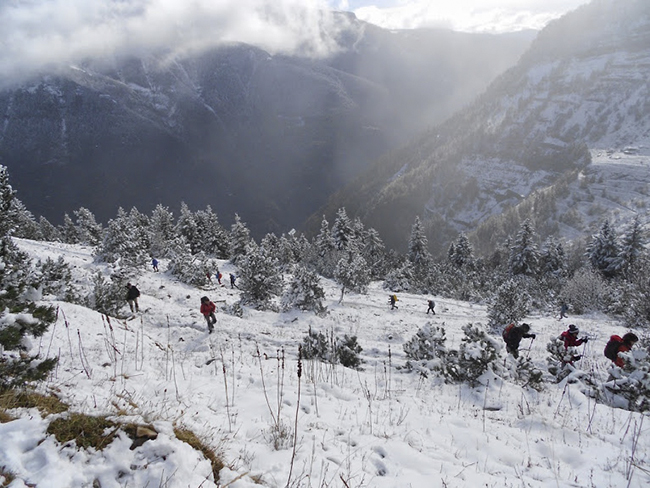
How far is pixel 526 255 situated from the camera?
52.6 metres

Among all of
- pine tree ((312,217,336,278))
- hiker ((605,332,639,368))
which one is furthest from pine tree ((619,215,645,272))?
hiker ((605,332,639,368))

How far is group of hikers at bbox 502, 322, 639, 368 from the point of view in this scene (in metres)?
7.65

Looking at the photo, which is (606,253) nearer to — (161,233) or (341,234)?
(341,234)

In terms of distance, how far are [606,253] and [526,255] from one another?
31.1ft

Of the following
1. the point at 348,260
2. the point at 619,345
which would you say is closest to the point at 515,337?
the point at 619,345

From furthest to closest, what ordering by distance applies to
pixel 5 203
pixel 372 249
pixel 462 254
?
pixel 372 249 < pixel 462 254 < pixel 5 203

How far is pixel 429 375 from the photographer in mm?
7582

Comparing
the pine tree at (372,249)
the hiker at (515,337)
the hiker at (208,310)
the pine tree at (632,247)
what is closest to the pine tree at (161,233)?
the hiker at (208,310)

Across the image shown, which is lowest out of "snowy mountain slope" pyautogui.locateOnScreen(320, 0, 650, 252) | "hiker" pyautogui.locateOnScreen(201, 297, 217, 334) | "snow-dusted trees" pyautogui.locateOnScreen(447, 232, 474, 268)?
"snow-dusted trees" pyautogui.locateOnScreen(447, 232, 474, 268)

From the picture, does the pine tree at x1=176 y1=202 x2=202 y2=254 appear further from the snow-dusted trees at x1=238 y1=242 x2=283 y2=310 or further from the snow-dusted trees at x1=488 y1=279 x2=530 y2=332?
the snow-dusted trees at x1=488 y1=279 x2=530 y2=332

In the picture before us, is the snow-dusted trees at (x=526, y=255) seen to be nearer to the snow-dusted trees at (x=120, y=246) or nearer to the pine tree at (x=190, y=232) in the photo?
the pine tree at (x=190, y=232)

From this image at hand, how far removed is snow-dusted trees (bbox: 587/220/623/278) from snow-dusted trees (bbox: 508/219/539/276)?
6832 mm

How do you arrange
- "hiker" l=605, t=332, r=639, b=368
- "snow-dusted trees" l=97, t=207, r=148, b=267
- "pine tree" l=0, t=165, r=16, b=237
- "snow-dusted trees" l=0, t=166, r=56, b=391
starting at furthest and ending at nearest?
"snow-dusted trees" l=97, t=207, r=148, b=267
"hiker" l=605, t=332, r=639, b=368
"pine tree" l=0, t=165, r=16, b=237
"snow-dusted trees" l=0, t=166, r=56, b=391

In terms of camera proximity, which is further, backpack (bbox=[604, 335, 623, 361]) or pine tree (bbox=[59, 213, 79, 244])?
pine tree (bbox=[59, 213, 79, 244])
